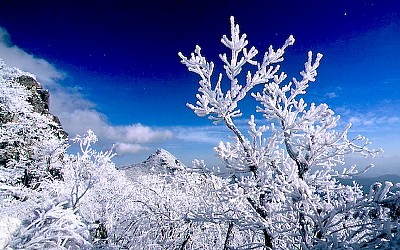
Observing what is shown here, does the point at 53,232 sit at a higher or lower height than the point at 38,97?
lower

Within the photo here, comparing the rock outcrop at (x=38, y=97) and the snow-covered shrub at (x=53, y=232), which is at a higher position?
the rock outcrop at (x=38, y=97)

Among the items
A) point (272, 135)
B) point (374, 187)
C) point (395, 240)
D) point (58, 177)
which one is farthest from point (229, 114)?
point (58, 177)

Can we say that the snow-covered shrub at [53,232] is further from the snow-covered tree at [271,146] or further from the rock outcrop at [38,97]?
the rock outcrop at [38,97]

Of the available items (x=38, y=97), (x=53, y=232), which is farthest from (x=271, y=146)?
(x=38, y=97)

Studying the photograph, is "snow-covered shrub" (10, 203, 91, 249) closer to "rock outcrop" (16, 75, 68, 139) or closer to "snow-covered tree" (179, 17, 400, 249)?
"snow-covered tree" (179, 17, 400, 249)

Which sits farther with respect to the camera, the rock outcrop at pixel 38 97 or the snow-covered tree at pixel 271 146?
the rock outcrop at pixel 38 97

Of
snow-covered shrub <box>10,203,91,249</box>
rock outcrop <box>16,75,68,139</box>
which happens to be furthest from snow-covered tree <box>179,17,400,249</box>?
rock outcrop <box>16,75,68,139</box>

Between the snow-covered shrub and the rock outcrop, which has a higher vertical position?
the rock outcrop

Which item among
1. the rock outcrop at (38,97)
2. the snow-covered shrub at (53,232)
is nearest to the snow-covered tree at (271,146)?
the snow-covered shrub at (53,232)

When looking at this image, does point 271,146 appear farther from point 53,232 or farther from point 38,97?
point 38,97

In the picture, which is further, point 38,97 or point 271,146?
point 38,97

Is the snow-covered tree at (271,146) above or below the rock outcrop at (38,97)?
below

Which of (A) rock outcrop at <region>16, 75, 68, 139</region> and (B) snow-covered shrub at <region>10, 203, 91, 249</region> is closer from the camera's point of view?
(B) snow-covered shrub at <region>10, 203, 91, 249</region>

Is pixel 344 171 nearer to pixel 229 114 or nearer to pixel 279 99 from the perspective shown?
pixel 279 99
